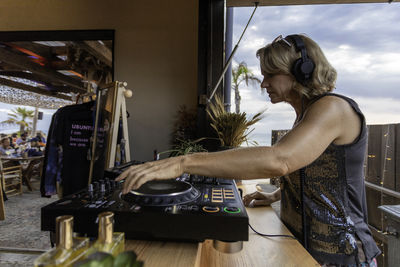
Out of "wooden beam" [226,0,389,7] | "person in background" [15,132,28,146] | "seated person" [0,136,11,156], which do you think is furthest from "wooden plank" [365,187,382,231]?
"person in background" [15,132,28,146]

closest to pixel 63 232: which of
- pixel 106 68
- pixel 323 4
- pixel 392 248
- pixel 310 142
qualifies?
pixel 310 142

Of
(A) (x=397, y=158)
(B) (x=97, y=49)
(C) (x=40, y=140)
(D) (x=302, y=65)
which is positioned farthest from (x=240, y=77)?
(C) (x=40, y=140)

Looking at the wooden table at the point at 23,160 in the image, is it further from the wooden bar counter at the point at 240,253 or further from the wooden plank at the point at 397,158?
the wooden plank at the point at 397,158

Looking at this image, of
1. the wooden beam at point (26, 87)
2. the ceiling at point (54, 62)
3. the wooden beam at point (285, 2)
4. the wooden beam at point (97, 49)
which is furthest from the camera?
the wooden beam at point (26, 87)

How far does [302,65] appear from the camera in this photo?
908 mm

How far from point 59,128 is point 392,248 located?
2408mm

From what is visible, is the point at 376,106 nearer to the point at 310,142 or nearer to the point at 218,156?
the point at 310,142

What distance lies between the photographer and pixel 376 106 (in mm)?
1718

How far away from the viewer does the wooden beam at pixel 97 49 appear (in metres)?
3.21

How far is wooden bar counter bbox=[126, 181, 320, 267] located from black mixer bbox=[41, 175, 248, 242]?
0.03 metres

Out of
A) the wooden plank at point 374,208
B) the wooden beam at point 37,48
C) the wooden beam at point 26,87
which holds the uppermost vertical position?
the wooden beam at point 37,48

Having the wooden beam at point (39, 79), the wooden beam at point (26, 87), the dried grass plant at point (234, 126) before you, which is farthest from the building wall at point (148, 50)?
the wooden beam at point (26, 87)

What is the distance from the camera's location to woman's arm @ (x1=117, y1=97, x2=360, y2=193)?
66 cm

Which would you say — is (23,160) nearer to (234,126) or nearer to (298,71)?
(234,126)
